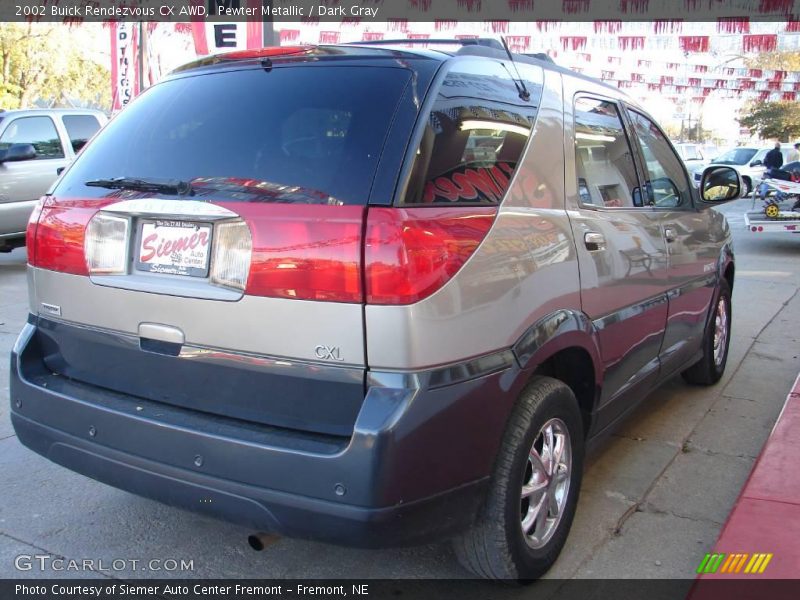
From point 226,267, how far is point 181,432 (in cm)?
55

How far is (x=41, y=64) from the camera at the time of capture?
86.1 feet

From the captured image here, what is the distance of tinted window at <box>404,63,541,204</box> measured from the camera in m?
2.44

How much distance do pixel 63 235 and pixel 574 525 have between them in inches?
95.8

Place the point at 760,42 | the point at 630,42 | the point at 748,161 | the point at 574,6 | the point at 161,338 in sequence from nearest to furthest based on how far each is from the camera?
the point at 161,338 < the point at 574,6 < the point at 760,42 < the point at 630,42 < the point at 748,161

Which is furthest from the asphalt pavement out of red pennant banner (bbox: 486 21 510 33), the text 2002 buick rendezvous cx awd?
red pennant banner (bbox: 486 21 510 33)

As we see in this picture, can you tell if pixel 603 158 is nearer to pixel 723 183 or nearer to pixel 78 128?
pixel 723 183

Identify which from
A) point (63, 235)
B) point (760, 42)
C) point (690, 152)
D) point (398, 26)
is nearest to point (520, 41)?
point (398, 26)

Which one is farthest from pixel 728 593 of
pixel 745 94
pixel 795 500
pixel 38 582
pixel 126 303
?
pixel 745 94

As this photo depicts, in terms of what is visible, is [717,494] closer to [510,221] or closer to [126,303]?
[510,221]

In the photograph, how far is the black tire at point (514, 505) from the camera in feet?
8.54

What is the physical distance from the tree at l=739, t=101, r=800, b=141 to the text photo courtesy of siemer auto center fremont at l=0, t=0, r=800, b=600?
4341 cm

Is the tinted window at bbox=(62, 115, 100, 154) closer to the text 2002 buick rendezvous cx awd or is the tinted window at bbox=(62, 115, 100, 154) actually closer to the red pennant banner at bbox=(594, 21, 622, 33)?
the text 2002 buick rendezvous cx awd

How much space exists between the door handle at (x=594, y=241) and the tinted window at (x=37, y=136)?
8.97 metres

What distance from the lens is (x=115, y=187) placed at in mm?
2730
